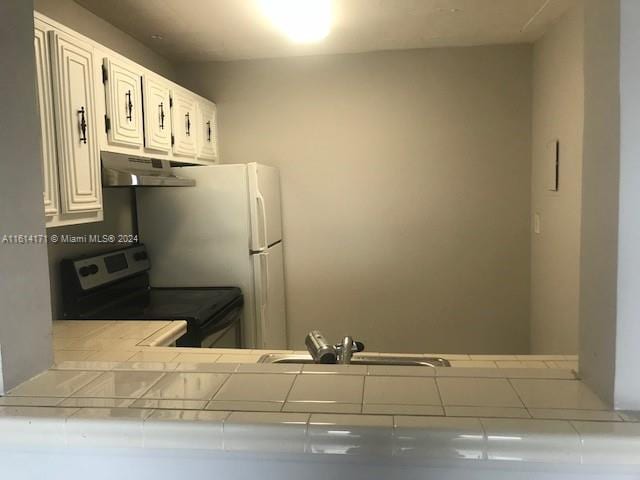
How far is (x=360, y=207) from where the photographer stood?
3.58 metres

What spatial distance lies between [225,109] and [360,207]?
1.13m

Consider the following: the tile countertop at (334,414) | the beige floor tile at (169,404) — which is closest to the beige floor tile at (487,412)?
the tile countertop at (334,414)

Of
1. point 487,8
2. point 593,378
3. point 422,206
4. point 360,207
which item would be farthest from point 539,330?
point 593,378

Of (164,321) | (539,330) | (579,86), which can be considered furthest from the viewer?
(539,330)

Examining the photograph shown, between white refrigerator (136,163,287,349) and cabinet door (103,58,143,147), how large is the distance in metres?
0.54

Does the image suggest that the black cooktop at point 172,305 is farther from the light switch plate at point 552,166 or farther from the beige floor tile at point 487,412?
the light switch plate at point 552,166

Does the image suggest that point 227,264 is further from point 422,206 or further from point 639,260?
point 639,260

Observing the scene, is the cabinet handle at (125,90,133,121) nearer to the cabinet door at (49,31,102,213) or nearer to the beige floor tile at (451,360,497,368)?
the cabinet door at (49,31,102,213)

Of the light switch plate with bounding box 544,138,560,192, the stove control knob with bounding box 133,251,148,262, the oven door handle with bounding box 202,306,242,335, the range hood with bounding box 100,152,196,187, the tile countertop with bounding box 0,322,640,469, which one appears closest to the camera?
the tile countertop with bounding box 0,322,640,469

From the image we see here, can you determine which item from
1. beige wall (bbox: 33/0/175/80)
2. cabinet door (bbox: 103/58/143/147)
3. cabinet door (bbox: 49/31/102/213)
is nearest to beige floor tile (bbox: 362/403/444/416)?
cabinet door (bbox: 49/31/102/213)

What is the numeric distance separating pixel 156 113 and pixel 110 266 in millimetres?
802

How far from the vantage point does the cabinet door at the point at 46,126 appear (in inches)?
69.7

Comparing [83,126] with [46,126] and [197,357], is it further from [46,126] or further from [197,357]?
[197,357]

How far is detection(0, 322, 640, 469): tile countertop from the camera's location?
85cm
